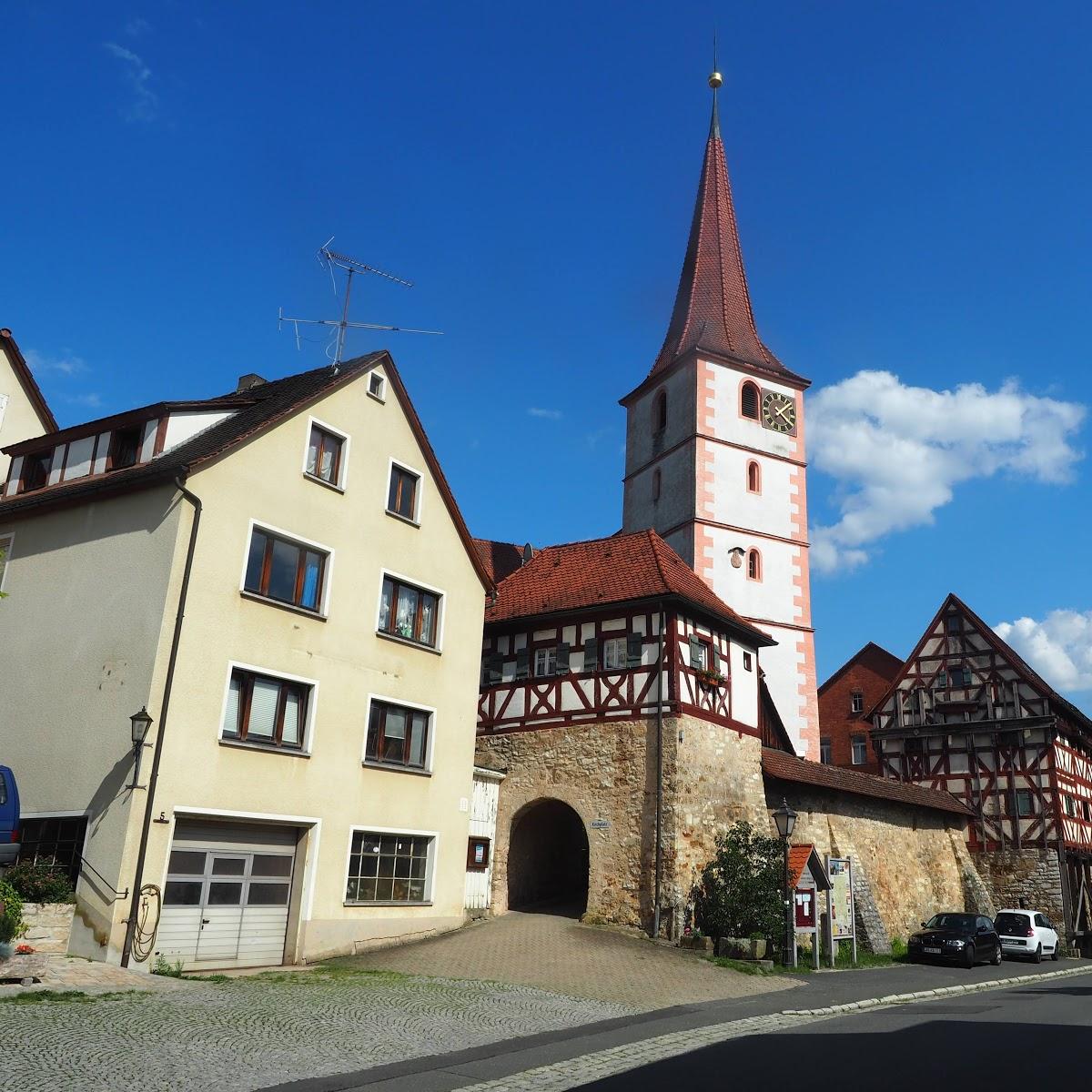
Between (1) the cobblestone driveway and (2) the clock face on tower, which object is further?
(2) the clock face on tower

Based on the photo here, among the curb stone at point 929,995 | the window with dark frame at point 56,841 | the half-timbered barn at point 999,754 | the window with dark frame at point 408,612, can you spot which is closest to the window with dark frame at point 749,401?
the half-timbered barn at point 999,754

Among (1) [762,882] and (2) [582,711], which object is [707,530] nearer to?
(2) [582,711]

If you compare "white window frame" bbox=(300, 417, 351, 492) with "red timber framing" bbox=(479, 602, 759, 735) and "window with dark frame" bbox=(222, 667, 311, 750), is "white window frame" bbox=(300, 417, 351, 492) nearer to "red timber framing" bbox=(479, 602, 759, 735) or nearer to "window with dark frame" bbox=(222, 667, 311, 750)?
"window with dark frame" bbox=(222, 667, 311, 750)

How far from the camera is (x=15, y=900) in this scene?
14.0m

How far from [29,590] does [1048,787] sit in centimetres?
3337

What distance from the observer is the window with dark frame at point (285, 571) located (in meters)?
18.2

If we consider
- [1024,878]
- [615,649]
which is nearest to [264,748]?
[615,649]

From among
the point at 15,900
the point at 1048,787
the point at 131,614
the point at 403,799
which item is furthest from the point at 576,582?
the point at 1048,787

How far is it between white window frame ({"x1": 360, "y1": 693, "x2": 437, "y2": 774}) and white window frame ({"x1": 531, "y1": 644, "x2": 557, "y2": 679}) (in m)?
4.72

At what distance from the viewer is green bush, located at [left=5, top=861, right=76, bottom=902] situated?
15.0 meters

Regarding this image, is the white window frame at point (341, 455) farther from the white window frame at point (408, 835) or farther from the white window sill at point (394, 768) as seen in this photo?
the white window frame at point (408, 835)

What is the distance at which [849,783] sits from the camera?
29.0 m

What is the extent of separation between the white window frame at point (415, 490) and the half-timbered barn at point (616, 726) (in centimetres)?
506

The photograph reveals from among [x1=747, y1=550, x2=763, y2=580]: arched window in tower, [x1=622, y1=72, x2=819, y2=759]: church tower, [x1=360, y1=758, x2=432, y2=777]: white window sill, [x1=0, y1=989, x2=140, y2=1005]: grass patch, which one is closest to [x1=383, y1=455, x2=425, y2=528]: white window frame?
[x1=360, y1=758, x2=432, y2=777]: white window sill
